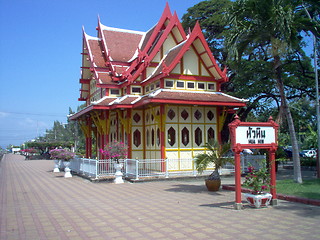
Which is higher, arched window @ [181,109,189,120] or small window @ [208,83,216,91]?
small window @ [208,83,216,91]

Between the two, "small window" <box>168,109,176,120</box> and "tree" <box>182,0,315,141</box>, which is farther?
"tree" <box>182,0,315,141</box>

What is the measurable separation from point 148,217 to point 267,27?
9.34 meters

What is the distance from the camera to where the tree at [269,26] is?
1260cm

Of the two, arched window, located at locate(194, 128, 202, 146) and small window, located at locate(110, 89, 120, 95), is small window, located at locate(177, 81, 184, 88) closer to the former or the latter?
arched window, located at locate(194, 128, 202, 146)

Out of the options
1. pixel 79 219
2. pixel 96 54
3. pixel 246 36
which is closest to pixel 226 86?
pixel 96 54

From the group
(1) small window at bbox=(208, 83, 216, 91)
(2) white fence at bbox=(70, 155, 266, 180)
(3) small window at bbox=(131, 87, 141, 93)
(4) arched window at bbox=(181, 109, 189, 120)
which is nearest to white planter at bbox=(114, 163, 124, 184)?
(2) white fence at bbox=(70, 155, 266, 180)

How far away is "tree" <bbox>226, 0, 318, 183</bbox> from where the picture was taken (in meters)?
12.6

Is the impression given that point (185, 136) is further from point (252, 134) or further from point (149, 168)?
point (252, 134)

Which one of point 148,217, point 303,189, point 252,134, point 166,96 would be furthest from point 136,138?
point 148,217

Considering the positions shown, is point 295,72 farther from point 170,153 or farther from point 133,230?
point 133,230

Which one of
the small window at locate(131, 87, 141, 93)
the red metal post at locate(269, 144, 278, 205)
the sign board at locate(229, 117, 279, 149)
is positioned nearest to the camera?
the sign board at locate(229, 117, 279, 149)

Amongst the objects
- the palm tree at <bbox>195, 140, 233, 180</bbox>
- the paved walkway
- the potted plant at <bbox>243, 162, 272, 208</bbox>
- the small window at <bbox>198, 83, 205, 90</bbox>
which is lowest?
the paved walkway

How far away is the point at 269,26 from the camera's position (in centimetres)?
1336

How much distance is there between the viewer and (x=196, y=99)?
17.1 meters
